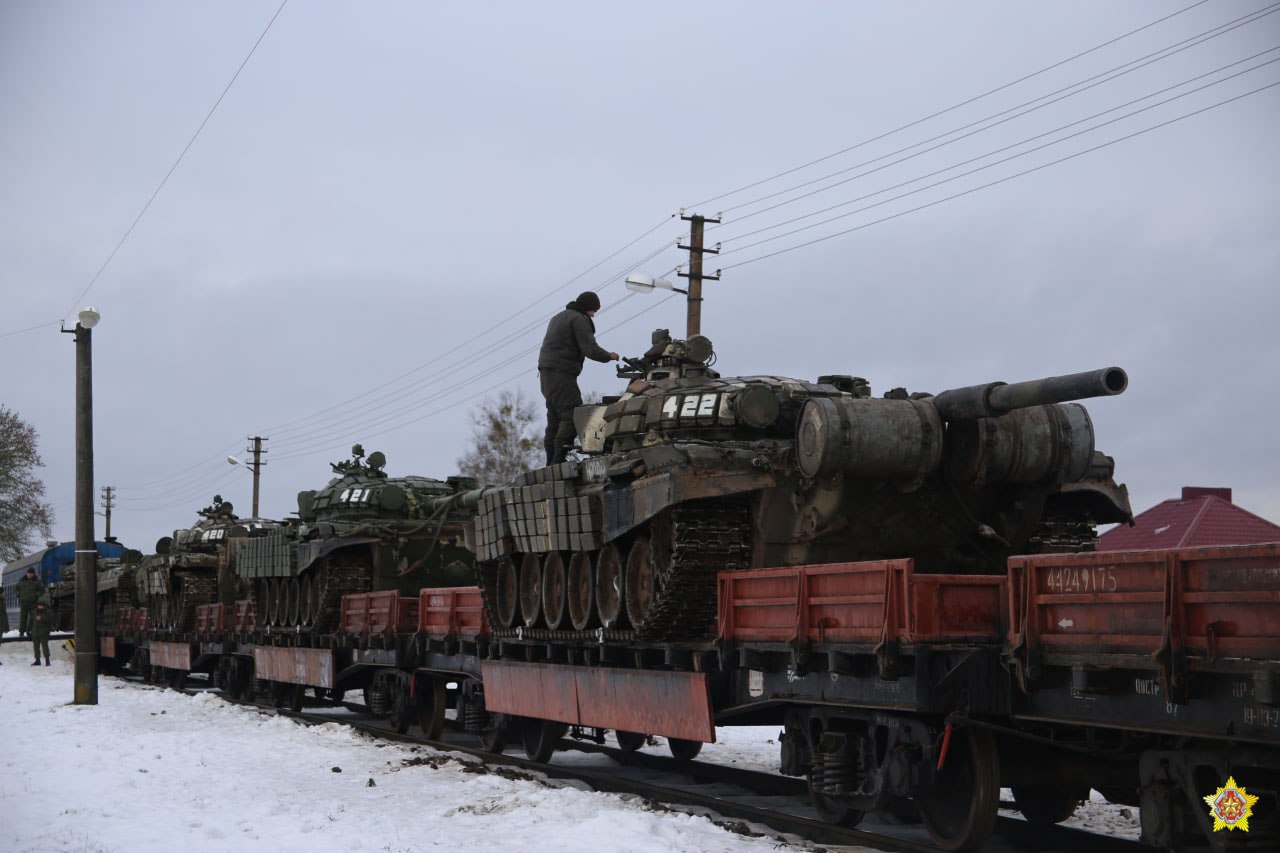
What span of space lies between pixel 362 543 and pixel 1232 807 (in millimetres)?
17101

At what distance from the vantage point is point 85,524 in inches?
944

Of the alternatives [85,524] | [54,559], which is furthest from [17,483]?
[85,524]

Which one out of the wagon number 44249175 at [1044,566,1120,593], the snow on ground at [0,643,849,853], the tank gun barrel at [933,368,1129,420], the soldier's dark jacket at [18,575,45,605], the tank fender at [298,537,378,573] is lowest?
the snow on ground at [0,643,849,853]

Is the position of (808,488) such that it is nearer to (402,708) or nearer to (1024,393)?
(1024,393)

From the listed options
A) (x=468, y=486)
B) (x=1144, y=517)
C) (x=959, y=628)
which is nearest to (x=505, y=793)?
(x=959, y=628)

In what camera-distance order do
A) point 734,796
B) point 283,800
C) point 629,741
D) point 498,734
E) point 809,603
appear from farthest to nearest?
point 629,741 → point 498,734 → point 734,796 → point 283,800 → point 809,603

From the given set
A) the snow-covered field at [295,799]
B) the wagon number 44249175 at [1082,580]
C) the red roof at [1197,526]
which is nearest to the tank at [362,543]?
the snow-covered field at [295,799]

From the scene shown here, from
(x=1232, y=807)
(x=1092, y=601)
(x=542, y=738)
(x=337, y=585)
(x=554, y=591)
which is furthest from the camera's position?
(x=337, y=585)

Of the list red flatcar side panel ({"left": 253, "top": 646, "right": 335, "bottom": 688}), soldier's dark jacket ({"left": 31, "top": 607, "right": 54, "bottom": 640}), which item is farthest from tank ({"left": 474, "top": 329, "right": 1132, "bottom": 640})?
soldier's dark jacket ({"left": 31, "top": 607, "right": 54, "bottom": 640})

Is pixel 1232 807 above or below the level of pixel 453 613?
below

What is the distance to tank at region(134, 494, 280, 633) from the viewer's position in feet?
103

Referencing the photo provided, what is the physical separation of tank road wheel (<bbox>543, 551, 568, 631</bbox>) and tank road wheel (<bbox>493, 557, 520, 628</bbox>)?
882 mm

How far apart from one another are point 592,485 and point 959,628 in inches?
246

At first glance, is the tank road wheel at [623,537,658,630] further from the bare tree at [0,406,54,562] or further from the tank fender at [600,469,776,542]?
the bare tree at [0,406,54,562]
